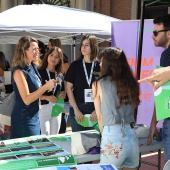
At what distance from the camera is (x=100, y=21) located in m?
6.41

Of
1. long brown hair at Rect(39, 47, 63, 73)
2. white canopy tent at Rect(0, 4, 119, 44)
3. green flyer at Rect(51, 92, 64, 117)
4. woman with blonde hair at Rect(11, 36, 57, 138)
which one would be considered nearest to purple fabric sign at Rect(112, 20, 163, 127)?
long brown hair at Rect(39, 47, 63, 73)

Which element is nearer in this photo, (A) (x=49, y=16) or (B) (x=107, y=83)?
(B) (x=107, y=83)

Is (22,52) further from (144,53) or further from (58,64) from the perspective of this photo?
(144,53)

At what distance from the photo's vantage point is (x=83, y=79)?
4211mm

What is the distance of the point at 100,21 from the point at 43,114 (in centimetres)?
243

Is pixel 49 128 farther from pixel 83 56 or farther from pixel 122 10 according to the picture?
pixel 122 10

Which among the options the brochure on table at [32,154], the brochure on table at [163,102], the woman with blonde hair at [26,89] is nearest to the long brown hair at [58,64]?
the woman with blonde hair at [26,89]

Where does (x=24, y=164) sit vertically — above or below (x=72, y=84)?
below

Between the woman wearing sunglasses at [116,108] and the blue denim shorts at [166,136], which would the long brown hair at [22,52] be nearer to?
the woman wearing sunglasses at [116,108]

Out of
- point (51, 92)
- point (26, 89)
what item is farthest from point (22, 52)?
point (51, 92)

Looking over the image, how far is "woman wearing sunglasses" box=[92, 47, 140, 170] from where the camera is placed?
Answer: 2.76 m

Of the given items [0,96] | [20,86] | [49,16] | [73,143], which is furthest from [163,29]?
[0,96]

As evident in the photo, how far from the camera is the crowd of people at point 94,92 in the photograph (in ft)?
9.18

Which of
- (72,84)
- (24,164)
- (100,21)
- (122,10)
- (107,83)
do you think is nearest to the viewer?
(24,164)
